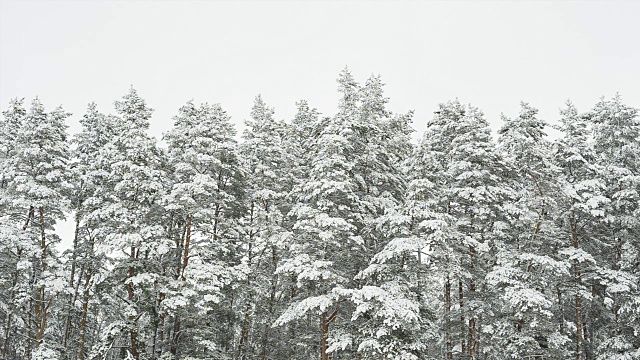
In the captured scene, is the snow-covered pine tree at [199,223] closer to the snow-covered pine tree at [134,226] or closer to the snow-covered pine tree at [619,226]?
the snow-covered pine tree at [134,226]

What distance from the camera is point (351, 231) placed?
21.6 metres

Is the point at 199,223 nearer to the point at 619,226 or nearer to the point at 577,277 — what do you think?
the point at 577,277

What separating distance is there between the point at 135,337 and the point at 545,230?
19085 mm

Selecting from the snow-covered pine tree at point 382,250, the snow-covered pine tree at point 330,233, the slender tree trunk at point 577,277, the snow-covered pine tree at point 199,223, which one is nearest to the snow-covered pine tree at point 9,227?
the snow-covered pine tree at point 199,223

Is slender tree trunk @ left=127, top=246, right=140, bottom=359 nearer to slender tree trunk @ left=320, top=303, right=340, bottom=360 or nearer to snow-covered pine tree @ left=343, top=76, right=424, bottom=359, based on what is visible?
slender tree trunk @ left=320, top=303, right=340, bottom=360

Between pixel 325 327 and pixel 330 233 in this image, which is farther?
pixel 325 327

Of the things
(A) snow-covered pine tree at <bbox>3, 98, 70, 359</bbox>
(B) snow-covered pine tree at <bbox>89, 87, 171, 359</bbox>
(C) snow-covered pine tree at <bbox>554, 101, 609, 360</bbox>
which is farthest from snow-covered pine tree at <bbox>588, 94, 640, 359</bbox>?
(A) snow-covered pine tree at <bbox>3, 98, 70, 359</bbox>

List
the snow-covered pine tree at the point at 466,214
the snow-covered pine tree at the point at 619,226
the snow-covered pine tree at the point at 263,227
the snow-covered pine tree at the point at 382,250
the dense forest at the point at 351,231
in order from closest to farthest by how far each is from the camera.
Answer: the snow-covered pine tree at the point at 382,250 → the dense forest at the point at 351,231 → the snow-covered pine tree at the point at 466,214 → the snow-covered pine tree at the point at 619,226 → the snow-covered pine tree at the point at 263,227

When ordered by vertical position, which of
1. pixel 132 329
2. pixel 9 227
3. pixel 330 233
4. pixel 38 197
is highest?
pixel 38 197

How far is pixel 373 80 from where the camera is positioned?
81.3ft

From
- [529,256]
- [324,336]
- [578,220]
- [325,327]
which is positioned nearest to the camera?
[324,336]

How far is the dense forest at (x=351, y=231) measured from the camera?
20.1 meters

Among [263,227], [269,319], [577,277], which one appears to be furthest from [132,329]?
[577,277]

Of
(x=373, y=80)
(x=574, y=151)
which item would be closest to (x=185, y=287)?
(x=373, y=80)
